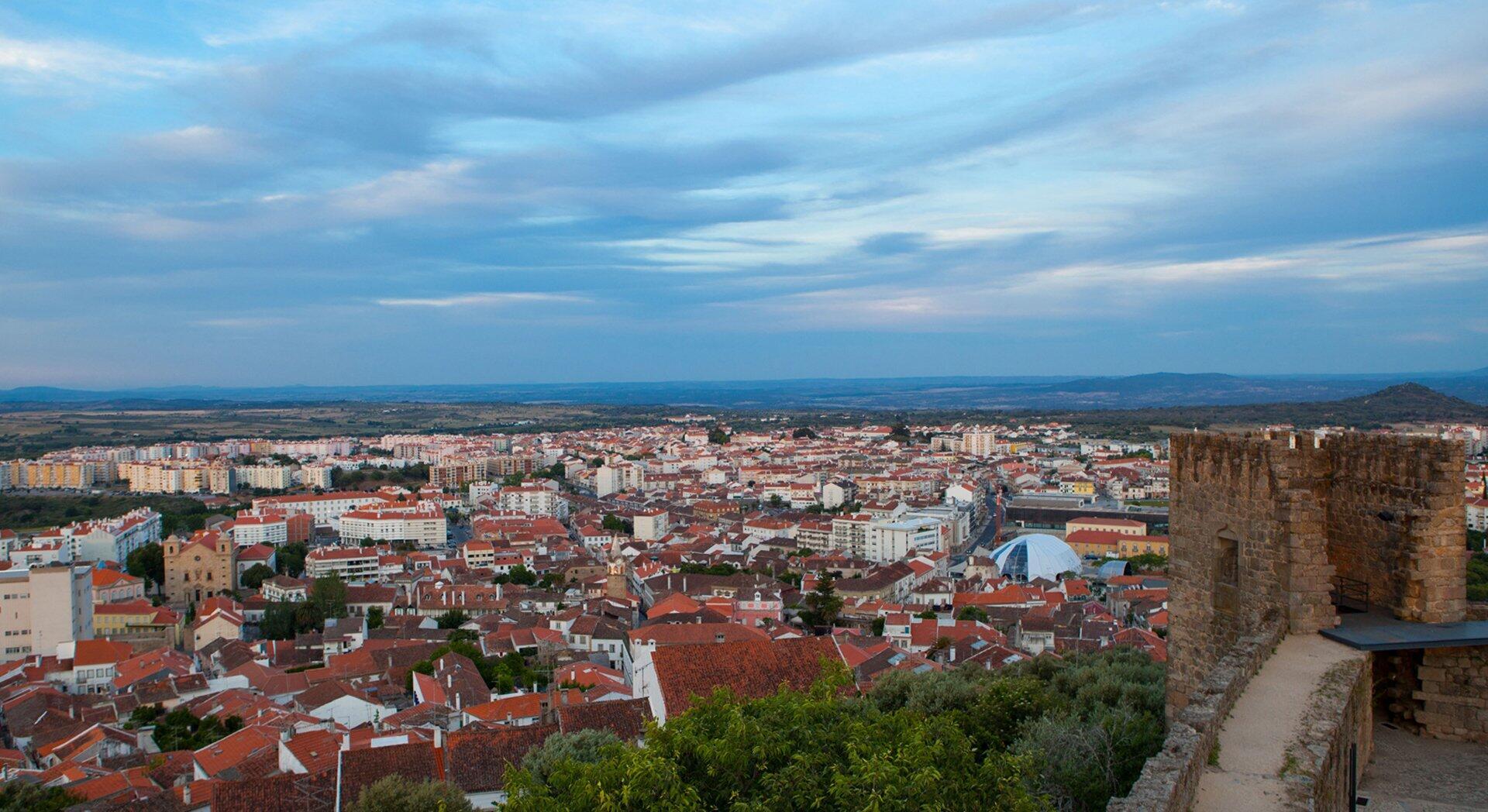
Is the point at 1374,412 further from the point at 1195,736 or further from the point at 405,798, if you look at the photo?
the point at 1195,736

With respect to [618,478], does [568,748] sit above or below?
above

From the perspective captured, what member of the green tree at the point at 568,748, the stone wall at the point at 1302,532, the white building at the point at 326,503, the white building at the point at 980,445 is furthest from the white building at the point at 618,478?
the stone wall at the point at 1302,532

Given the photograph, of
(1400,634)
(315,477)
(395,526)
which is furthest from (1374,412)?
(315,477)

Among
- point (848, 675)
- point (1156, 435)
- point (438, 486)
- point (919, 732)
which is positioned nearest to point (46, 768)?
point (848, 675)

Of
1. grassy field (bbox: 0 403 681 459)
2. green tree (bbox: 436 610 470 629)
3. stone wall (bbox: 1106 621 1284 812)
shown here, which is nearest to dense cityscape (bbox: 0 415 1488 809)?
green tree (bbox: 436 610 470 629)

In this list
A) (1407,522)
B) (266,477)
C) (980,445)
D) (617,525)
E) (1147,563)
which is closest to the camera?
(1407,522)

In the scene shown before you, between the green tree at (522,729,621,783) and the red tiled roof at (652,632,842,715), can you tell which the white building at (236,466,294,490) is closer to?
the red tiled roof at (652,632,842,715)

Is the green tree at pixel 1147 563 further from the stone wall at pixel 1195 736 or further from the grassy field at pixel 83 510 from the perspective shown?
the grassy field at pixel 83 510

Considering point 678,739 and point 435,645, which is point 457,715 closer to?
point 435,645
